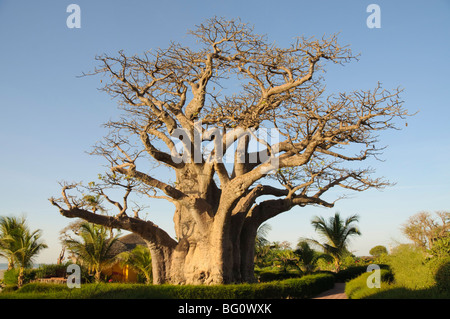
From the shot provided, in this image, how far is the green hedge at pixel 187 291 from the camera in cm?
920

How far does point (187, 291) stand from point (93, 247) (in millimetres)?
10138

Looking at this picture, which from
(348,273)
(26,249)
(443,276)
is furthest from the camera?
(348,273)

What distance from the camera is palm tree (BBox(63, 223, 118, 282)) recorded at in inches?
809

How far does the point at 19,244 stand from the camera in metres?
20.4

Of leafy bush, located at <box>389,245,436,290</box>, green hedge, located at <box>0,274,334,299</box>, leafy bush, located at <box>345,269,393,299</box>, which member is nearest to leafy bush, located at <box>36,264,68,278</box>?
green hedge, located at <box>0,274,334,299</box>

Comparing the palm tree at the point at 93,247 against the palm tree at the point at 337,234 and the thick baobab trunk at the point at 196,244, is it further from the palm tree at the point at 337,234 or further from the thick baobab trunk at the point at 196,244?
the palm tree at the point at 337,234

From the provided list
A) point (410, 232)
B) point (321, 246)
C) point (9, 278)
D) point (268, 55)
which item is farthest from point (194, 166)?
point (410, 232)

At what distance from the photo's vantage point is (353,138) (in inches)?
554

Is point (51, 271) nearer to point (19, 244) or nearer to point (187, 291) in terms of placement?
point (19, 244)

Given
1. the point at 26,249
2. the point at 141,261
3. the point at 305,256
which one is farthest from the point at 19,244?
the point at 305,256

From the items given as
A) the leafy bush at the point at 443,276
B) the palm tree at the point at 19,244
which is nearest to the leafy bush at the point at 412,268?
Result: the leafy bush at the point at 443,276

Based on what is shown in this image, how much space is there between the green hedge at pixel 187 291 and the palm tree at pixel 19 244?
1078cm

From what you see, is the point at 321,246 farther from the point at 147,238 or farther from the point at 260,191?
the point at 147,238
